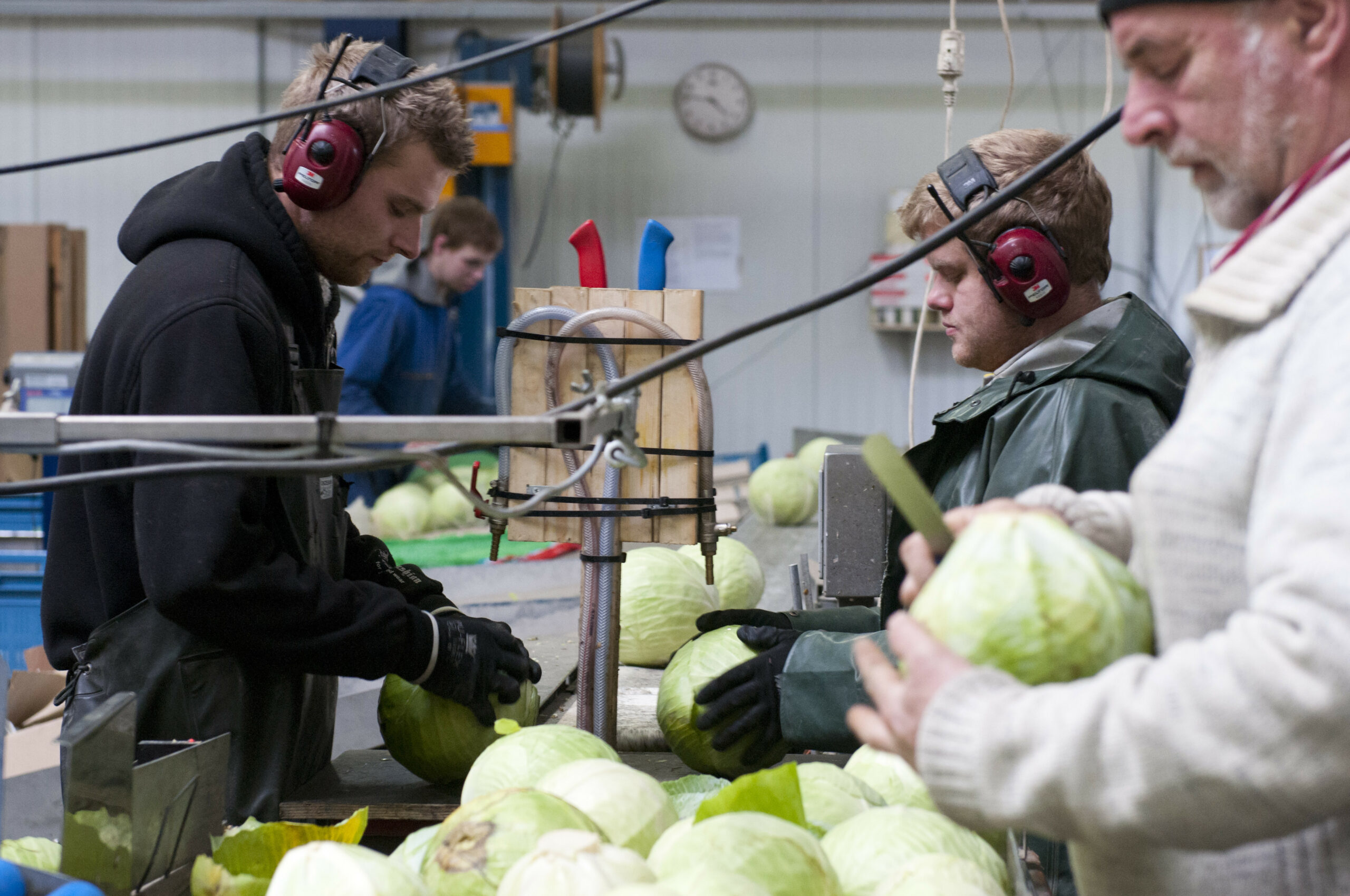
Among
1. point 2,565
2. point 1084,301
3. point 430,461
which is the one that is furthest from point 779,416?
point 430,461

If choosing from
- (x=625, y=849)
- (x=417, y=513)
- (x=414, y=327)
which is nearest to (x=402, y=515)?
(x=417, y=513)

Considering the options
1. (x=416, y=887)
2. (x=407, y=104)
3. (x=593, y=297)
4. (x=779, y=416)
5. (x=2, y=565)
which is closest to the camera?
(x=416, y=887)

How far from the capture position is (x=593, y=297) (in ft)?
5.86

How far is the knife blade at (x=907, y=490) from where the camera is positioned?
3.00 ft

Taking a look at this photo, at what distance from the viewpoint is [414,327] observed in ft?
17.9

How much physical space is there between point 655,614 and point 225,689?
3.17ft

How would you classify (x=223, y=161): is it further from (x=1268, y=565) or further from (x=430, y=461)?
(x=1268, y=565)

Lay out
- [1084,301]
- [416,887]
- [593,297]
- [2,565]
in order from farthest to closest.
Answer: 1. [2,565]
2. [1084,301]
3. [593,297]
4. [416,887]

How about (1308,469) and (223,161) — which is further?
(223,161)

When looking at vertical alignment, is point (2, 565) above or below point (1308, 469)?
below

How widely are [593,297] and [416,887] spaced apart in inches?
38.7

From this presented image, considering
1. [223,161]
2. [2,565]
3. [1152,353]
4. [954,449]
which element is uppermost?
[223,161]

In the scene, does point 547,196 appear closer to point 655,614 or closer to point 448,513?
point 448,513

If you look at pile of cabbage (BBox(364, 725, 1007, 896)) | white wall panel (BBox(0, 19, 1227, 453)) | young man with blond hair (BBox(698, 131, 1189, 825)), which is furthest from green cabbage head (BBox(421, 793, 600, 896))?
white wall panel (BBox(0, 19, 1227, 453))
